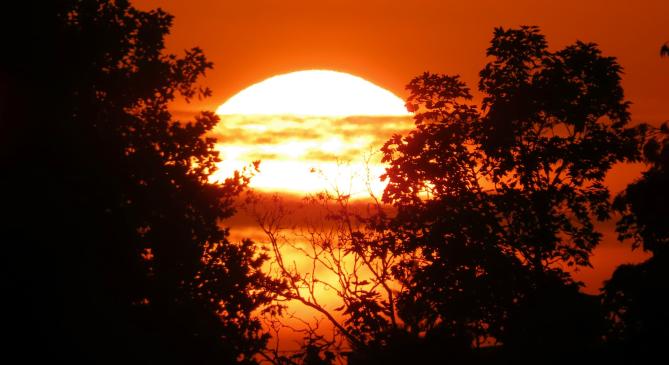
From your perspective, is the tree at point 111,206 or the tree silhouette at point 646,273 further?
the tree at point 111,206

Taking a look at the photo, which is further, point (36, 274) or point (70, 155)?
point (70, 155)

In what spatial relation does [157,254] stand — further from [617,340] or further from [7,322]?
[617,340]

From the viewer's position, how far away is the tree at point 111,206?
20.5 metres

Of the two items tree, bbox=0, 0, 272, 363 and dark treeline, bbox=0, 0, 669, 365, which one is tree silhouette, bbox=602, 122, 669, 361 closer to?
dark treeline, bbox=0, 0, 669, 365

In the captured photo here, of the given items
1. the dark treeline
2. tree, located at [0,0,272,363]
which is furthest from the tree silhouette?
tree, located at [0,0,272,363]

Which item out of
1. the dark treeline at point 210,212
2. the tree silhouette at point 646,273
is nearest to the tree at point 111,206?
the dark treeline at point 210,212

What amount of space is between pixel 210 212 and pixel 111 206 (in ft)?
9.60

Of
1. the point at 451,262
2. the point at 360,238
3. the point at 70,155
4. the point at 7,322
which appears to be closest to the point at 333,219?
the point at 360,238

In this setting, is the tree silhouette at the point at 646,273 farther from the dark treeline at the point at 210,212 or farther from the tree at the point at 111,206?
the tree at the point at 111,206

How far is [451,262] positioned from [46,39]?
1186 centimetres

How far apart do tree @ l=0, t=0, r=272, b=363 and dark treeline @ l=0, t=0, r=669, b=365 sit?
4cm

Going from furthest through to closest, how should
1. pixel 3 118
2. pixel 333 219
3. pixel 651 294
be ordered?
pixel 333 219 → pixel 3 118 → pixel 651 294

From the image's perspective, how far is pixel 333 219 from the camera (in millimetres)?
29094

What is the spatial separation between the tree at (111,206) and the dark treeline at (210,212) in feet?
0.13
